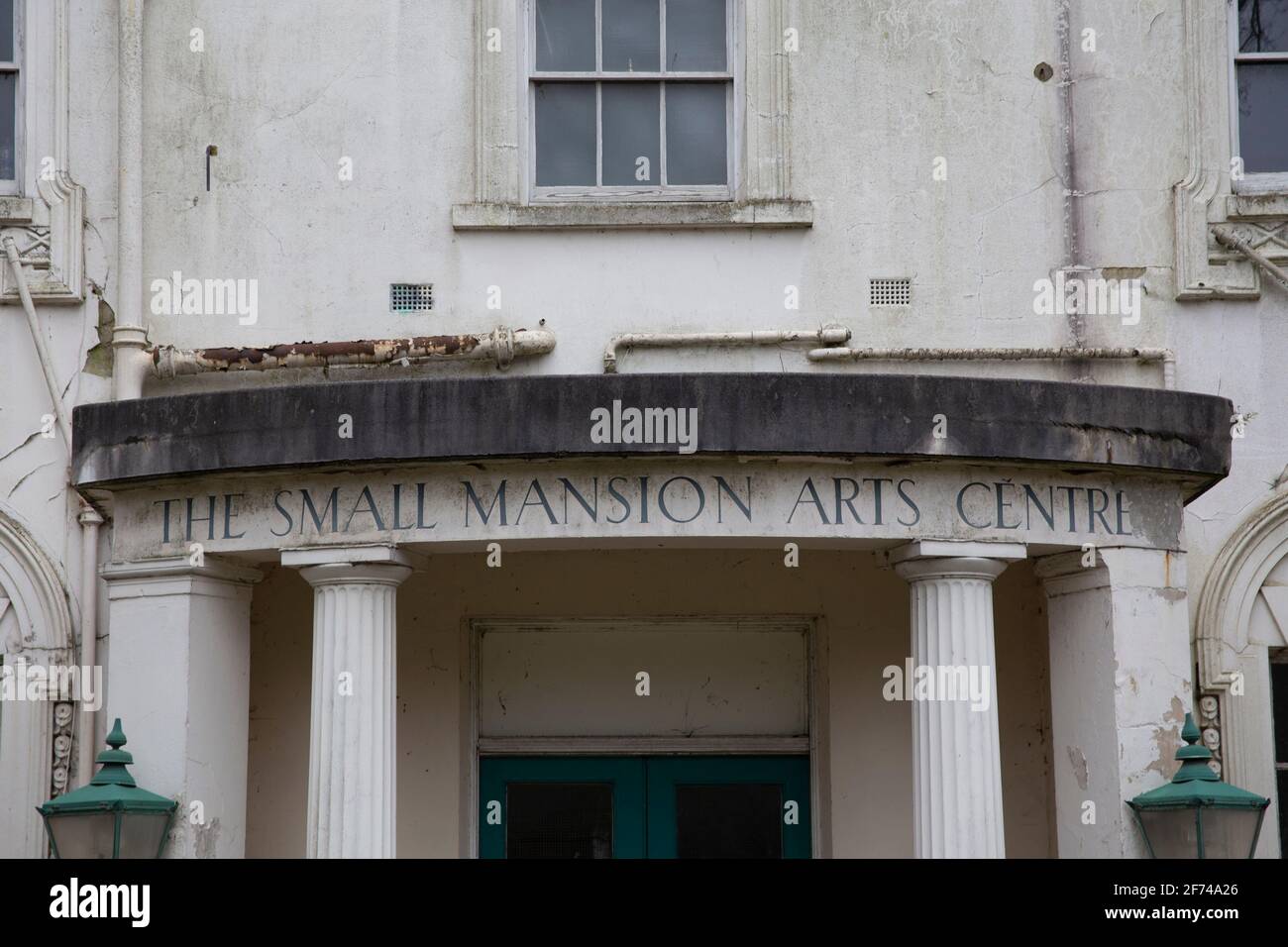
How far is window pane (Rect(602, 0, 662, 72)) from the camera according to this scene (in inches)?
515

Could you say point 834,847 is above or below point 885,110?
below

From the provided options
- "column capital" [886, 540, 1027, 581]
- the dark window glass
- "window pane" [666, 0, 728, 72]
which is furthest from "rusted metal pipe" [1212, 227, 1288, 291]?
"window pane" [666, 0, 728, 72]

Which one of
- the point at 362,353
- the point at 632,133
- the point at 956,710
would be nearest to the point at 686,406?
the point at 956,710

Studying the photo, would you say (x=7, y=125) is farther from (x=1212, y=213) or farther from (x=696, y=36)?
(x=1212, y=213)

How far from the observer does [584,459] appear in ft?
35.0

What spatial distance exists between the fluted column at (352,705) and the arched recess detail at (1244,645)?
5.17m

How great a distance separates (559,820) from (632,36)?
5.17 metres

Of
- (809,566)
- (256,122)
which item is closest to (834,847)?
(809,566)

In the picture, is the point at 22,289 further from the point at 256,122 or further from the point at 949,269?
the point at 949,269

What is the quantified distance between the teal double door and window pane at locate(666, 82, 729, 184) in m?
3.83

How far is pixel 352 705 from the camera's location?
10836 mm

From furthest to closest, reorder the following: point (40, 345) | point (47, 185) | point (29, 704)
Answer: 1. point (47, 185)
2. point (40, 345)
3. point (29, 704)

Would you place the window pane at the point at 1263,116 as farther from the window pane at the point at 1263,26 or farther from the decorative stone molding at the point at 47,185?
the decorative stone molding at the point at 47,185

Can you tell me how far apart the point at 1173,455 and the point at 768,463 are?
2323 millimetres
